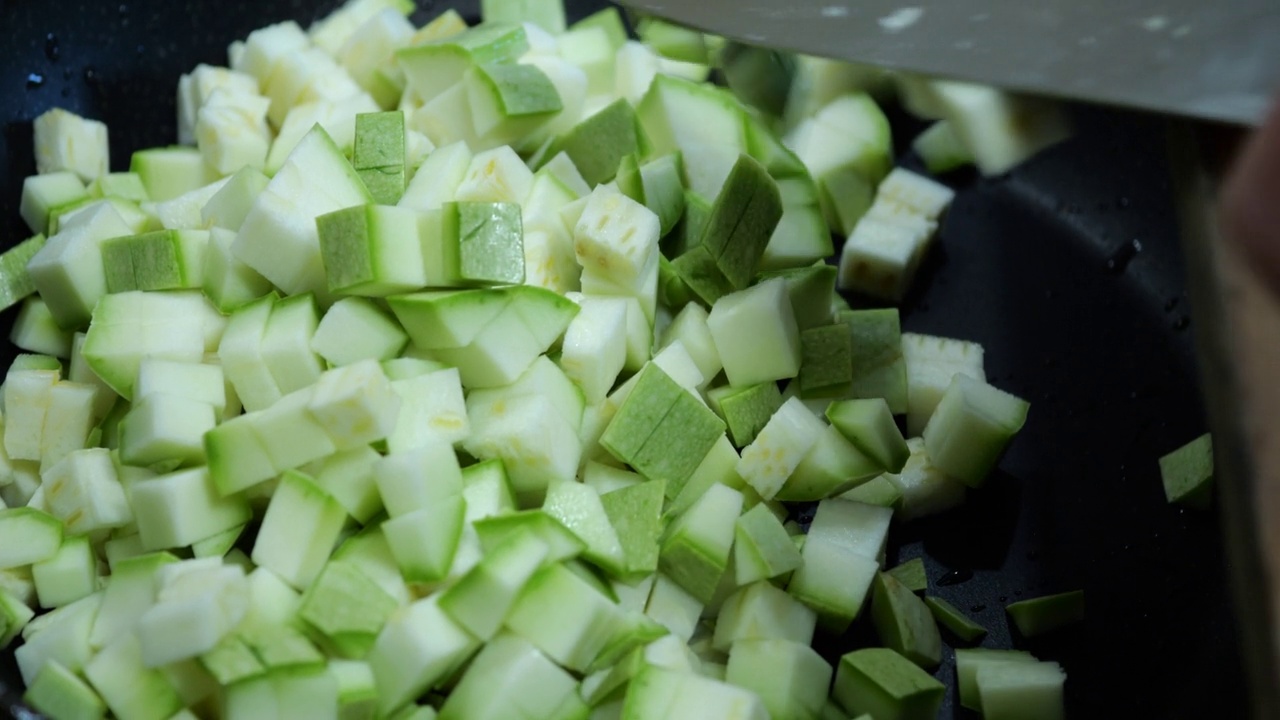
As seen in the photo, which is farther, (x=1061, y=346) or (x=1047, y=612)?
(x=1061, y=346)

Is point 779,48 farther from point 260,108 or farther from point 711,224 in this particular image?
point 260,108

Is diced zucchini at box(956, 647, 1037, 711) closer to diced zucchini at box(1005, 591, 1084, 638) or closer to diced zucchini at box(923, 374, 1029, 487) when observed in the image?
diced zucchini at box(1005, 591, 1084, 638)

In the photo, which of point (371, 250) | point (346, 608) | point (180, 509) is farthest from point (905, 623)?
point (180, 509)

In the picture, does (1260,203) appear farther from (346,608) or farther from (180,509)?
(180,509)

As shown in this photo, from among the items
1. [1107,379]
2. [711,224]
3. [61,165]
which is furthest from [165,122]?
[1107,379]

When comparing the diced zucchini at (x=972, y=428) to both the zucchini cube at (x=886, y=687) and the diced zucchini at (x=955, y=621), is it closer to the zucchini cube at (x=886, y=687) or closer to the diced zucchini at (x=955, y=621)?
the diced zucchini at (x=955, y=621)

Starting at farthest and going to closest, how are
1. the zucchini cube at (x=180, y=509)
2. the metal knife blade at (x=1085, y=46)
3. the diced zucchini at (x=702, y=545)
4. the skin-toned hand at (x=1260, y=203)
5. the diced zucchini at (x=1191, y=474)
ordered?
the diced zucchini at (x=1191, y=474), the diced zucchini at (x=702, y=545), the zucchini cube at (x=180, y=509), the metal knife blade at (x=1085, y=46), the skin-toned hand at (x=1260, y=203)

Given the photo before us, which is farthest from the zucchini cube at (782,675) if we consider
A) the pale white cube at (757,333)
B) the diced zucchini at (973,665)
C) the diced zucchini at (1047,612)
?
the pale white cube at (757,333)

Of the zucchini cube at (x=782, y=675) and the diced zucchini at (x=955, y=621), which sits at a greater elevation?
the zucchini cube at (x=782, y=675)
